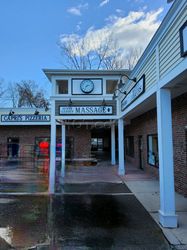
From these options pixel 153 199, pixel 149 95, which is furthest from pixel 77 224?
pixel 149 95

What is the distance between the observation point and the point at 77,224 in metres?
5.86

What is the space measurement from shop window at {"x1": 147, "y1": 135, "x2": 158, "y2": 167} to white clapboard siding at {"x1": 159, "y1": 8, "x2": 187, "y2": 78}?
680 centimetres

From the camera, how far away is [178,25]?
503cm

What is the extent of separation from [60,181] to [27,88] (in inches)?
1463

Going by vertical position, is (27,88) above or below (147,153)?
above

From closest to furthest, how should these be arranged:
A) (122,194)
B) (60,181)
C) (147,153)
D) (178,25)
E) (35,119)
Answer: (178,25), (122,194), (60,181), (147,153), (35,119)

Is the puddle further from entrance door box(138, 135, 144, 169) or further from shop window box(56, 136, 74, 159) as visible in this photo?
shop window box(56, 136, 74, 159)

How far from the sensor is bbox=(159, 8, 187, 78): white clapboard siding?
4.96 metres

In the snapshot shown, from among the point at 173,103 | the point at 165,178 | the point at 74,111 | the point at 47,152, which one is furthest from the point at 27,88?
the point at 165,178

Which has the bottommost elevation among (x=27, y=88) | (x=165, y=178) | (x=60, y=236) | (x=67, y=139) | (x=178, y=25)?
(x=60, y=236)

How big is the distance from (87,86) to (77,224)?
8367 mm

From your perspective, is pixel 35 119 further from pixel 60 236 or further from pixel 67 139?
→ pixel 60 236

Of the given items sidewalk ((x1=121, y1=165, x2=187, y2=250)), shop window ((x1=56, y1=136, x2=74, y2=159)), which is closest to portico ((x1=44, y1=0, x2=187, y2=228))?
sidewalk ((x1=121, y1=165, x2=187, y2=250))

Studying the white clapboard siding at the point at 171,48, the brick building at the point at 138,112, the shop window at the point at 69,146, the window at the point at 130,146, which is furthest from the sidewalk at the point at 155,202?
the shop window at the point at 69,146
